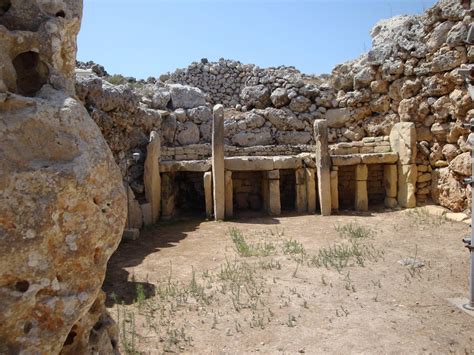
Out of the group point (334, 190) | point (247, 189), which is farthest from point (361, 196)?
point (247, 189)

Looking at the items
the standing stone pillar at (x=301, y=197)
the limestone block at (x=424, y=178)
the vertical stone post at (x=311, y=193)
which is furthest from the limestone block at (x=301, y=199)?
the limestone block at (x=424, y=178)

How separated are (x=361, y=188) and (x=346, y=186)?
109 centimetres

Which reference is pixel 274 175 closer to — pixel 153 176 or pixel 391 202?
pixel 153 176

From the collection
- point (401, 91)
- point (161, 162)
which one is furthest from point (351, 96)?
point (161, 162)

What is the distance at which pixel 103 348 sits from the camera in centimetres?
245

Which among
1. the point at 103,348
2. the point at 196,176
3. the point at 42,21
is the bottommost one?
the point at 103,348

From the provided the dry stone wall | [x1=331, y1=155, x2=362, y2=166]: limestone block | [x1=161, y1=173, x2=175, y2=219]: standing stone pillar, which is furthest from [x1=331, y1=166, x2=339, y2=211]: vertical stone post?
[x1=161, y1=173, x2=175, y2=219]: standing stone pillar

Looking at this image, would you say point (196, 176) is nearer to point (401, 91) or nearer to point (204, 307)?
point (401, 91)

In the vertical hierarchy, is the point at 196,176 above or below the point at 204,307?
above

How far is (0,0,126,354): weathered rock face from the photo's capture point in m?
1.87

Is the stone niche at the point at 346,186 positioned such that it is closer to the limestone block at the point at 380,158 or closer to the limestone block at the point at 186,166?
the limestone block at the point at 380,158

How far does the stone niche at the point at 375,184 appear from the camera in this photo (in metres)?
12.1

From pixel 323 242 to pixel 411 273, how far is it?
2.25 metres

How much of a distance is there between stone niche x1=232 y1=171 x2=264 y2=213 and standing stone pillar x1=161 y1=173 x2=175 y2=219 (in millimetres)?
2006
